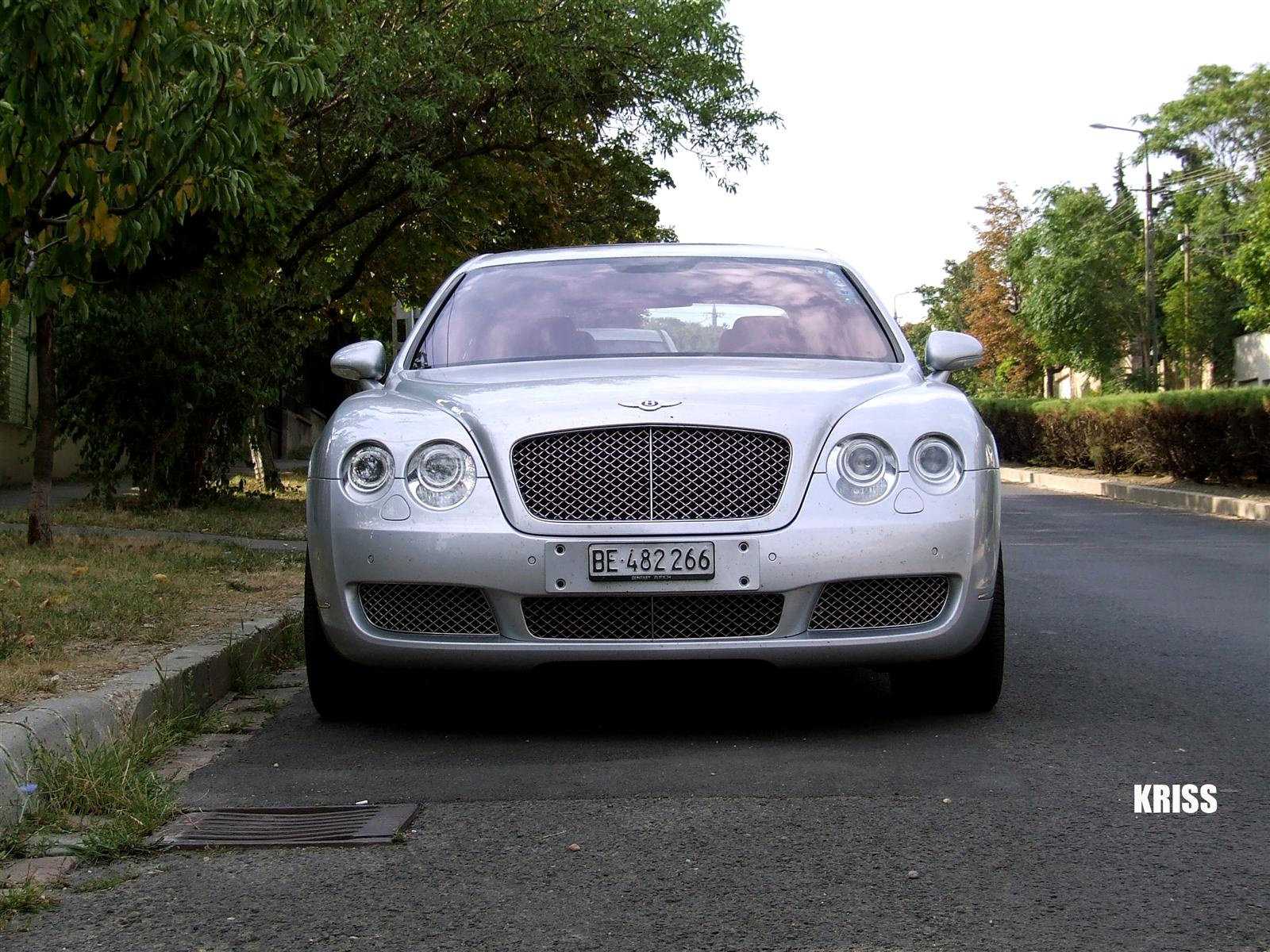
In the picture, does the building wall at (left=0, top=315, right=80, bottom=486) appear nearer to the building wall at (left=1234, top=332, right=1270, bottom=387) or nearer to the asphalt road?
the asphalt road

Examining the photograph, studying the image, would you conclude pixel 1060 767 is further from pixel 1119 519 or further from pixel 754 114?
pixel 754 114

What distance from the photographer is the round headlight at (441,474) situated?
5.08m

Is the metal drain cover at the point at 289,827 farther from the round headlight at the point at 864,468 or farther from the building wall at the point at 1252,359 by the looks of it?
the building wall at the point at 1252,359

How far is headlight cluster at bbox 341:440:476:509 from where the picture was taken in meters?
5.09

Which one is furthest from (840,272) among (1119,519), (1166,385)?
(1166,385)

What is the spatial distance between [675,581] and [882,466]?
0.74m

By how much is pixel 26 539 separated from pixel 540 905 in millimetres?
8537

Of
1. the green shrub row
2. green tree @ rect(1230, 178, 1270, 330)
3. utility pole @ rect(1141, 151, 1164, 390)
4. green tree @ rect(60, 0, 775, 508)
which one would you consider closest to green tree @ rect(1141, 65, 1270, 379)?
green tree @ rect(1230, 178, 1270, 330)

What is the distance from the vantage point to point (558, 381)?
5.38m

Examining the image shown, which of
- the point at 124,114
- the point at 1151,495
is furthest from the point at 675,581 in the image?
the point at 1151,495

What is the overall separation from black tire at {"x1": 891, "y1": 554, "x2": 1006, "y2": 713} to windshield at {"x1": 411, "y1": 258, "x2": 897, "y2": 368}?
1.24 meters

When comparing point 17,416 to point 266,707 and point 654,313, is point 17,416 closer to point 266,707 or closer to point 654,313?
point 266,707

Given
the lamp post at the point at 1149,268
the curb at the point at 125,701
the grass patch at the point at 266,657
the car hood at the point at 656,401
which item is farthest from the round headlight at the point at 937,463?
the lamp post at the point at 1149,268

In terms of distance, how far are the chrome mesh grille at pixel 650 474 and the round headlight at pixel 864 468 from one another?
0.17 meters
